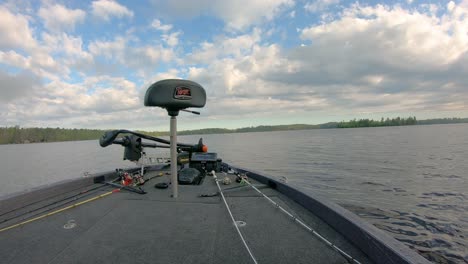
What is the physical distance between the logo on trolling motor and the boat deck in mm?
1629

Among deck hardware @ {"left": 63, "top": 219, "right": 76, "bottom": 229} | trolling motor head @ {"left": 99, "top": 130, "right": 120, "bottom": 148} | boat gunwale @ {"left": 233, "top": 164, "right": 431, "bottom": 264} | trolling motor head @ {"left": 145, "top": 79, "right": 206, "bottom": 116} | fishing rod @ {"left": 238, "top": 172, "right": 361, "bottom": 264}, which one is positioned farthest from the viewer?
trolling motor head @ {"left": 99, "top": 130, "right": 120, "bottom": 148}

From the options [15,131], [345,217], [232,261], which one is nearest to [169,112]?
[232,261]

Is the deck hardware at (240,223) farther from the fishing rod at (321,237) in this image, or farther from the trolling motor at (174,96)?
the trolling motor at (174,96)

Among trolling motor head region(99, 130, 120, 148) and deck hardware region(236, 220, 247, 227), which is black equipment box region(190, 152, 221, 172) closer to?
trolling motor head region(99, 130, 120, 148)

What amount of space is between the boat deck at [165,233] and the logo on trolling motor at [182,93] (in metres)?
1.63

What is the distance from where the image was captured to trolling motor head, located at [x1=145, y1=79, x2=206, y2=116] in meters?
3.51

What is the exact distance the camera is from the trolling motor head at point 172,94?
Answer: 351 cm

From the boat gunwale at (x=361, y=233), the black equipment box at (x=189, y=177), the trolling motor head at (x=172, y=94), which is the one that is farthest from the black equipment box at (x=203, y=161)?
the boat gunwale at (x=361, y=233)

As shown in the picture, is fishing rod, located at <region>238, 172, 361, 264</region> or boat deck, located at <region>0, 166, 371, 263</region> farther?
boat deck, located at <region>0, 166, 371, 263</region>

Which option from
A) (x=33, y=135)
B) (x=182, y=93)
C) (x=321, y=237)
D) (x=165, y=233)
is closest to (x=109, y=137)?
(x=182, y=93)

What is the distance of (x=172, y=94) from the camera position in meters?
3.52

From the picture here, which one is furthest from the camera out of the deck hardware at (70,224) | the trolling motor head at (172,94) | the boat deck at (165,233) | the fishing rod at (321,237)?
the trolling motor head at (172,94)

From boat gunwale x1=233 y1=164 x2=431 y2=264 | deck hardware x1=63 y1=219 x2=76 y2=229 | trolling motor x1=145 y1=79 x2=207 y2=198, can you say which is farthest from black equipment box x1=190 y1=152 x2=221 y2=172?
deck hardware x1=63 y1=219 x2=76 y2=229

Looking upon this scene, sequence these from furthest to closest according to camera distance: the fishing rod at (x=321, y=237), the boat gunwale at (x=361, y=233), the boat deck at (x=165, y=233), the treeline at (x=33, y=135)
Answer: the treeline at (x=33, y=135) → the boat deck at (x=165, y=233) → the fishing rod at (x=321, y=237) → the boat gunwale at (x=361, y=233)
